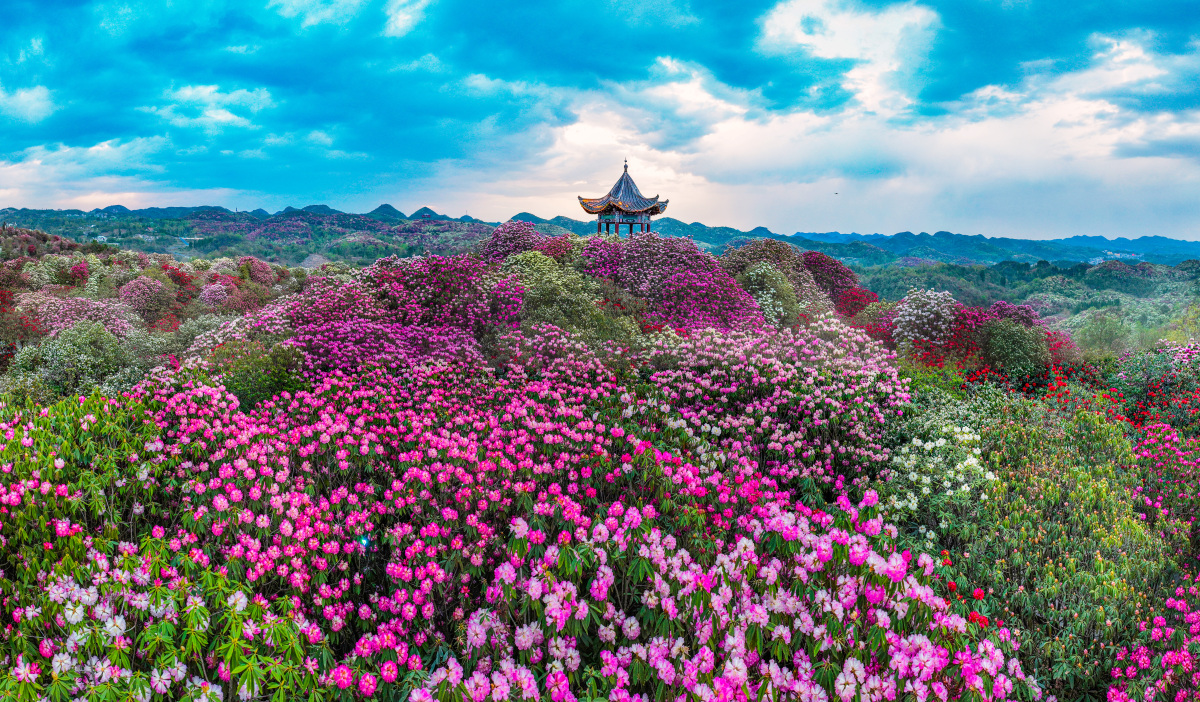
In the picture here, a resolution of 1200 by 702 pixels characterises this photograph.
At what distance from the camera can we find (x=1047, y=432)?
25.0ft

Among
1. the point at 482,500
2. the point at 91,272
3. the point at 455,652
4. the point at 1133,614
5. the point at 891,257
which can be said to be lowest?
the point at 1133,614

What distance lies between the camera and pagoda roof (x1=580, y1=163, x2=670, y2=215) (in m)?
35.3

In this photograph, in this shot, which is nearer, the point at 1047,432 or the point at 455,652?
the point at 455,652

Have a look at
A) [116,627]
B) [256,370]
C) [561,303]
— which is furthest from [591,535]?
[561,303]

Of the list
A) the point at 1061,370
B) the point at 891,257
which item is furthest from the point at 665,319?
the point at 891,257

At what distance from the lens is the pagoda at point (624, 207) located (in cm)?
3534

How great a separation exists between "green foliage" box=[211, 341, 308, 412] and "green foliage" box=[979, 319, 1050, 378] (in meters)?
16.0

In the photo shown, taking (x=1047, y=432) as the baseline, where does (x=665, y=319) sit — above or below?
above

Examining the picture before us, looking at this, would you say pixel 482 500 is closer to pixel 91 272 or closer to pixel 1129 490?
pixel 1129 490

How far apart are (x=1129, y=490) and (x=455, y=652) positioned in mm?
7930

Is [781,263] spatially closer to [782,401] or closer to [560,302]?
[560,302]

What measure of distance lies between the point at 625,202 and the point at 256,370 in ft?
96.1

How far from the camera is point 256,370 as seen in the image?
9.22 m

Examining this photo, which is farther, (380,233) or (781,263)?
(380,233)
